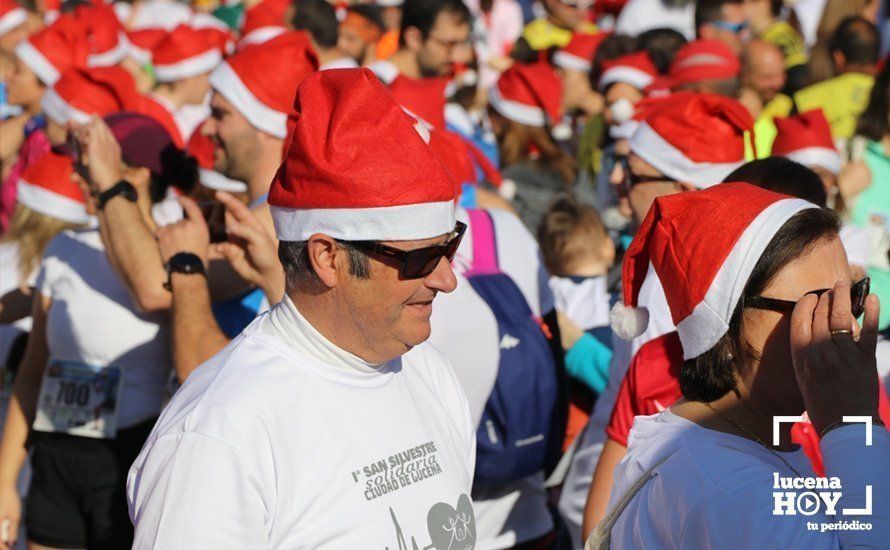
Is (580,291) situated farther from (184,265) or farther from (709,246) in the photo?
(709,246)

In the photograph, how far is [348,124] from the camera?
2436mm

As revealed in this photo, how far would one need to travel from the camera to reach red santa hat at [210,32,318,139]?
169 inches

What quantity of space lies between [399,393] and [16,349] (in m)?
3.04

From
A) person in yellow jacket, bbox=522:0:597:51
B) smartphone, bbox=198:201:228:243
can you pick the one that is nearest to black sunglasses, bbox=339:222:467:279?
smartphone, bbox=198:201:228:243

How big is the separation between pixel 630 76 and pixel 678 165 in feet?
11.2

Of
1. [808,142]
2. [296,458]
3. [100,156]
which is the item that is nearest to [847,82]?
[808,142]

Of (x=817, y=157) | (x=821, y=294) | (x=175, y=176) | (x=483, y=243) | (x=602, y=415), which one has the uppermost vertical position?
(x=821, y=294)

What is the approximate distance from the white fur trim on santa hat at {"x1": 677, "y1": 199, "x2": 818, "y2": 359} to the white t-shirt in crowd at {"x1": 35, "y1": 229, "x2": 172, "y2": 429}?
2.42 meters

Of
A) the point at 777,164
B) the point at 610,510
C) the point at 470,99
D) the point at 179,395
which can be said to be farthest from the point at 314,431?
the point at 470,99

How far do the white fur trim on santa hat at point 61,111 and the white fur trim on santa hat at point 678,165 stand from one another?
9.16ft

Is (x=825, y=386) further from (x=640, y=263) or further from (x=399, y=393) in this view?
(x=399, y=393)

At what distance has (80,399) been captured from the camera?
4.19 meters

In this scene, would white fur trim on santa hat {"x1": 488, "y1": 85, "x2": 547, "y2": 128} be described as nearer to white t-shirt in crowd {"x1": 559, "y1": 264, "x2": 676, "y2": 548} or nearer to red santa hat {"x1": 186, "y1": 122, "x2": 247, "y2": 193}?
red santa hat {"x1": 186, "y1": 122, "x2": 247, "y2": 193}

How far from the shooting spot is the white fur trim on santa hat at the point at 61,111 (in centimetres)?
550
